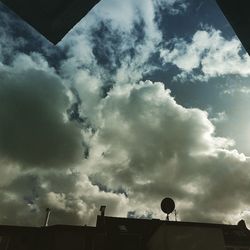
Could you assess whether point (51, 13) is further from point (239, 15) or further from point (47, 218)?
point (47, 218)

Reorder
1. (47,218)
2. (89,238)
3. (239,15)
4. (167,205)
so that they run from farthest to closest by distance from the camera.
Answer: (47,218)
(89,238)
(167,205)
(239,15)

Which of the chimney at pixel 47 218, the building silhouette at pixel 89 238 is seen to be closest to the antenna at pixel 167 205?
the building silhouette at pixel 89 238

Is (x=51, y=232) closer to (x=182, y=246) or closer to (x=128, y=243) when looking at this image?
(x=128, y=243)

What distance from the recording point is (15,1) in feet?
3.76

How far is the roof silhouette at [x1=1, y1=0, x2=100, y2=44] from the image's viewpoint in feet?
3.80

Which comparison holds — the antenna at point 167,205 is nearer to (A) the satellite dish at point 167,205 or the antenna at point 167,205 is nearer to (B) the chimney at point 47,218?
(A) the satellite dish at point 167,205

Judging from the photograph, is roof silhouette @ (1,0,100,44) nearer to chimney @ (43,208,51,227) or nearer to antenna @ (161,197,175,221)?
antenna @ (161,197,175,221)

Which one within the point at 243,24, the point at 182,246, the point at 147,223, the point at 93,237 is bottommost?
the point at 243,24

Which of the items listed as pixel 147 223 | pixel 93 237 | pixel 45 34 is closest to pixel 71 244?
pixel 93 237

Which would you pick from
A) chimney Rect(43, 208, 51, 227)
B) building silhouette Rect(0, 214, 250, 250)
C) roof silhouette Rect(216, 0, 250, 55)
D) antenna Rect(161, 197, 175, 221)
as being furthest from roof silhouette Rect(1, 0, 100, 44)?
chimney Rect(43, 208, 51, 227)

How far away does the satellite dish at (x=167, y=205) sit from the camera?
17375mm

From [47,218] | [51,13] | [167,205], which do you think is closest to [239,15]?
[51,13]

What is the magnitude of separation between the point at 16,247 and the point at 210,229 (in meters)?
14.7

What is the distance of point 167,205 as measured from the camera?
17.6m
